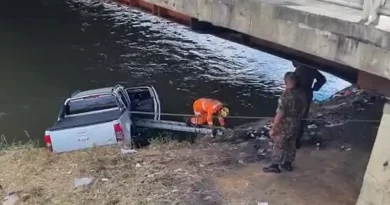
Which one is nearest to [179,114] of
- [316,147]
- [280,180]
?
[316,147]

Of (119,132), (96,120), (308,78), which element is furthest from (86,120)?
(308,78)

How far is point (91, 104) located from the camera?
13469mm

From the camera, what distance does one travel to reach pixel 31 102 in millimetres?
16469

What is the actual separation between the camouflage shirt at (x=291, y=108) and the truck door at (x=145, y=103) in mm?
4689

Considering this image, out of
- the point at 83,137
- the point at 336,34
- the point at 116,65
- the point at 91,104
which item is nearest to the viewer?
the point at 336,34

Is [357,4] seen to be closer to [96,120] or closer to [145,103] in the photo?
[96,120]

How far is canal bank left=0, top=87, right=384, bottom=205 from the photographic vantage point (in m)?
9.41

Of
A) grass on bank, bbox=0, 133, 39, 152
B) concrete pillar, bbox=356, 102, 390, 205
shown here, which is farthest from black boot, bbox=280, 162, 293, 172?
grass on bank, bbox=0, 133, 39, 152

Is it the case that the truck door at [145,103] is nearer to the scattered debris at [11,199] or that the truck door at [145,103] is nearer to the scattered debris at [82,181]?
the scattered debris at [82,181]

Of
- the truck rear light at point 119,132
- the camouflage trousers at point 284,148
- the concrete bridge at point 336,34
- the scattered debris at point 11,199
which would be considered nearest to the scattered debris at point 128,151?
the truck rear light at point 119,132

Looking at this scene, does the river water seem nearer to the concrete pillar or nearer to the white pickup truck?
the white pickup truck

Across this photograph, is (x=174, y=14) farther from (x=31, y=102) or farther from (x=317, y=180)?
(x=31, y=102)

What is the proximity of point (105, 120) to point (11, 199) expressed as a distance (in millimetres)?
3021

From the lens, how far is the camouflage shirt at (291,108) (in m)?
9.55
